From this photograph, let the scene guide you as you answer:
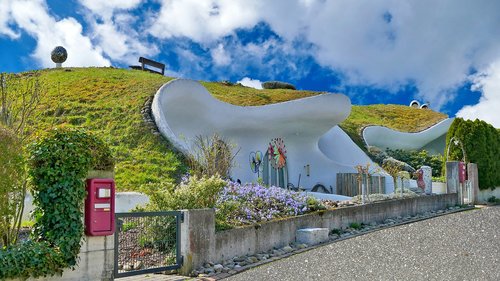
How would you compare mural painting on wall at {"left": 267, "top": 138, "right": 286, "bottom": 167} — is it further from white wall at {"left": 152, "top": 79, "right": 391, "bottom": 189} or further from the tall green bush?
the tall green bush

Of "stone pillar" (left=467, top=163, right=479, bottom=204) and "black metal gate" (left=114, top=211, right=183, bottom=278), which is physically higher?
"stone pillar" (left=467, top=163, right=479, bottom=204)

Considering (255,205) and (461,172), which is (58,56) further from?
(255,205)

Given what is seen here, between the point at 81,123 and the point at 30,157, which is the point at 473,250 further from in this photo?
the point at 81,123

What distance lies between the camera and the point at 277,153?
2445 cm

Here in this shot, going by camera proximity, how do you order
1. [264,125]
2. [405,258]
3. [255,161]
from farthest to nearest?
[264,125]
[255,161]
[405,258]

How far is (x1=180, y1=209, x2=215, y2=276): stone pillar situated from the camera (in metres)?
8.70

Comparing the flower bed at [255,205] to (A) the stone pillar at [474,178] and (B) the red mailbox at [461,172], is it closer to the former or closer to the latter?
(B) the red mailbox at [461,172]

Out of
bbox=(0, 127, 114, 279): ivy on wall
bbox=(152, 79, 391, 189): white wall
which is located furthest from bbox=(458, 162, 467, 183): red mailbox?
bbox=(0, 127, 114, 279): ivy on wall

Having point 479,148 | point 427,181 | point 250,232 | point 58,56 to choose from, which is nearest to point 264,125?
point 427,181

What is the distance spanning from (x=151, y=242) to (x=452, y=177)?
47.4 ft

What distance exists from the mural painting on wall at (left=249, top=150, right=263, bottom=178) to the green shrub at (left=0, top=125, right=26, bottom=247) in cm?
1581

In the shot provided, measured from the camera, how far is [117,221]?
781 cm

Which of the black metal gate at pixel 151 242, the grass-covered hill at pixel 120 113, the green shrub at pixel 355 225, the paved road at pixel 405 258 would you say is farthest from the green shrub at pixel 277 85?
the black metal gate at pixel 151 242

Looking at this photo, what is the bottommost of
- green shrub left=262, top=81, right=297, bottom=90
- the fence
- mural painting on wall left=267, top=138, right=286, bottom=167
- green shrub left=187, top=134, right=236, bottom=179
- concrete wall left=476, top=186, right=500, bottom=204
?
concrete wall left=476, top=186, right=500, bottom=204
